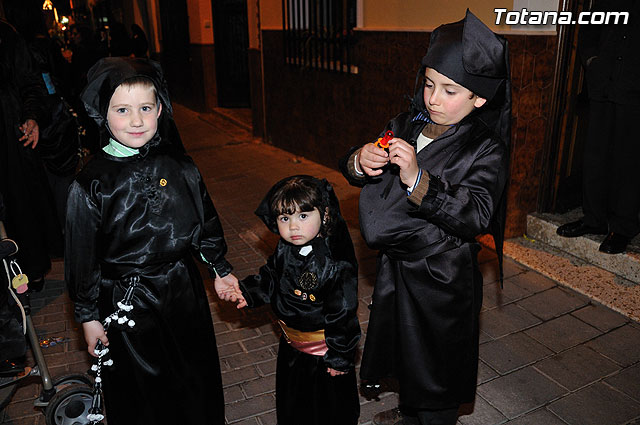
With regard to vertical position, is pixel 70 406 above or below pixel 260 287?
below

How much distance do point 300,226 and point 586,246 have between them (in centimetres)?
343

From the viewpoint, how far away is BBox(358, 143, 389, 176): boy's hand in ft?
7.09

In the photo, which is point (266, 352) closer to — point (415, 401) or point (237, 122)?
point (415, 401)

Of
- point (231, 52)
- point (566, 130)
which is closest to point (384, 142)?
point (566, 130)

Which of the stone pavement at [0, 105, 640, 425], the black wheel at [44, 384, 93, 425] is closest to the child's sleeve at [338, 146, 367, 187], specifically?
the stone pavement at [0, 105, 640, 425]

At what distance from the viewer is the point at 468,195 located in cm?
214

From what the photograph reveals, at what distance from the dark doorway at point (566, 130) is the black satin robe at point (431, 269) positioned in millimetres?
2898

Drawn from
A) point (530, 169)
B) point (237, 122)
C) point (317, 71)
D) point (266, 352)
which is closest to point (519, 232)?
point (530, 169)

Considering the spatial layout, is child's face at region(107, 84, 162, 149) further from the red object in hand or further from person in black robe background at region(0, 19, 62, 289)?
person in black robe background at region(0, 19, 62, 289)

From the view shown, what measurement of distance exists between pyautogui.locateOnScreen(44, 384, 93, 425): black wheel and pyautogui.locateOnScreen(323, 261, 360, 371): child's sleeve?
1.38m

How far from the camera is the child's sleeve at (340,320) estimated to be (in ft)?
8.12

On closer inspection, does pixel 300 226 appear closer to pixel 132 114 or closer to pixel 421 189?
pixel 421 189

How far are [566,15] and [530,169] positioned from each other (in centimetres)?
138

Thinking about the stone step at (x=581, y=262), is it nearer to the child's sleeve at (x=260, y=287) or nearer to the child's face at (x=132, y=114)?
the child's sleeve at (x=260, y=287)
